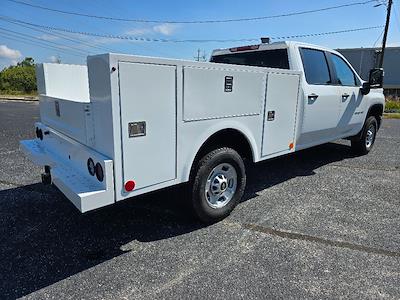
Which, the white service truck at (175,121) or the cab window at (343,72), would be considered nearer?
the white service truck at (175,121)

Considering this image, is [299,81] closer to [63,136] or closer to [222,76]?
[222,76]

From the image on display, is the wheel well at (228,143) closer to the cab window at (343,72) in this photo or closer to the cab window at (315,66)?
the cab window at (315,66)

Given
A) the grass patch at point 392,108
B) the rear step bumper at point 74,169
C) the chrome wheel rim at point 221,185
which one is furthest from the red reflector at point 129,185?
the grass patch at point 392,108

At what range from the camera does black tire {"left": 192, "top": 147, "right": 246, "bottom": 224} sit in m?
3.28

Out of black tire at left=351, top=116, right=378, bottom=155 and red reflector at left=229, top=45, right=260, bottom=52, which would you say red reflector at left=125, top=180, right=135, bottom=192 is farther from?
black tire at left=351, top=116, right=378, bottom=155

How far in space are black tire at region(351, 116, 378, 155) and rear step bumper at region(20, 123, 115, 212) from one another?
19.0ft

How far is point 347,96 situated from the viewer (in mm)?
5652

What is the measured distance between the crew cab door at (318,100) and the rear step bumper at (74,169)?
122 inches

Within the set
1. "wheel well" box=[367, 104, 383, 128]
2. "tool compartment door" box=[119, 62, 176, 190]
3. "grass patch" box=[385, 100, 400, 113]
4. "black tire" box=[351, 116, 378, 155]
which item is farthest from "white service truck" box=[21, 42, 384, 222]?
"grass patch" box=[385, 100, 400, 113]

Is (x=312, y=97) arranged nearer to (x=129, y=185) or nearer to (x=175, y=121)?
(x=175, y=121)

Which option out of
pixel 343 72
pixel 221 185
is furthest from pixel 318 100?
pixel 221 185

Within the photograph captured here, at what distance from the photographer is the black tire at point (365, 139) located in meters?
6.66

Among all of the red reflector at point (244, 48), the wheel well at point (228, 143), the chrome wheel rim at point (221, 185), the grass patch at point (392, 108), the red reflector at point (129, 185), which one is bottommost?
the grass patch at point (392, 108)

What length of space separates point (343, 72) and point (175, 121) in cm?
413
